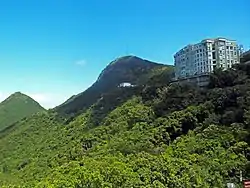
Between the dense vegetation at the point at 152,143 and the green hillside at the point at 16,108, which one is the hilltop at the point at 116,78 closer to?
the dense vegetation at the point at 152,143

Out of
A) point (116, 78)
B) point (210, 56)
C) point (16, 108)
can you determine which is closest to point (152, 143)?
point (210, 56)

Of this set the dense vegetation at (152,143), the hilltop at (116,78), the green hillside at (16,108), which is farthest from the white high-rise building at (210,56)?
the green hillside at (16,108)

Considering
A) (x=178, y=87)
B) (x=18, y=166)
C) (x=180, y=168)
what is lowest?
(x=18, y=166)

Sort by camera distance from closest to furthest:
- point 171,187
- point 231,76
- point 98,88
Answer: point 171,187 → point 231,76 → point 98,88

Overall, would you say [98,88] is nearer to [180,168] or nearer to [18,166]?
[18,166]

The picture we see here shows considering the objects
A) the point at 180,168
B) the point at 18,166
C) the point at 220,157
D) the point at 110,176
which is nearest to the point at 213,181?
the point at 180,168

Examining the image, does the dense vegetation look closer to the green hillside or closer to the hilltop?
the hilltop
